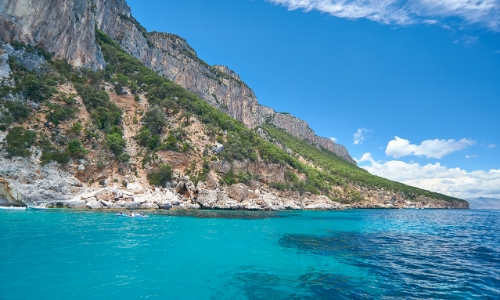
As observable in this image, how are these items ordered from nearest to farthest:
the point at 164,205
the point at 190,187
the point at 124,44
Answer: the point at 164,205, the point at 190,187, the point at 124,44

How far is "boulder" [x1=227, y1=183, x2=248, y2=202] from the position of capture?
53.0 metres

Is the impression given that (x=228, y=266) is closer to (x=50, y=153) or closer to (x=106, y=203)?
(x=106, y=203)

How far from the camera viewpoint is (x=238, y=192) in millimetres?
53219

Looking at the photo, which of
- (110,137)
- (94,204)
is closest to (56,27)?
(110,137)

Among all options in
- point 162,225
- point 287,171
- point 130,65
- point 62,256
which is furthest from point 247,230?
point 130,65

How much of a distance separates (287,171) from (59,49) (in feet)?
193

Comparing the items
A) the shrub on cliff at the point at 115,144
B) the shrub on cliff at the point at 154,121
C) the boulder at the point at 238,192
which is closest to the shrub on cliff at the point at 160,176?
the shrub on cliff at the point at 115,144

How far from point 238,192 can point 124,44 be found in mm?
65078

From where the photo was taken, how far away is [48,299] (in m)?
8.74

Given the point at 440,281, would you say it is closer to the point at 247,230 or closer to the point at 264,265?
the point at 264,265

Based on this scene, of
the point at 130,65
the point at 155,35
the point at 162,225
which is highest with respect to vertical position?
the point at 155,35

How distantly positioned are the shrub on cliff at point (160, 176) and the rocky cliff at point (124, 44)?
102ft

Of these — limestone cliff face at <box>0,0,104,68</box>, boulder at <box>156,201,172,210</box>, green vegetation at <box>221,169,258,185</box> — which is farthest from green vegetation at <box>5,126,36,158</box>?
green vegetation at <box>221,169,258,185</box>

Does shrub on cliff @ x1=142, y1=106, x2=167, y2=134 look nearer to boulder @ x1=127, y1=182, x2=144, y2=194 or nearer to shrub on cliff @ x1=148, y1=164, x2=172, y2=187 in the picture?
shrub on cliff @ x1=148, y1=164, x2=172, y2=187
